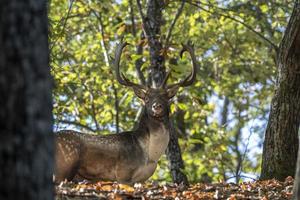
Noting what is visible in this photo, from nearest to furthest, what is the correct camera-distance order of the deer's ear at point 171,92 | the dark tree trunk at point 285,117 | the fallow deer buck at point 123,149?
the dark tree trunk at point 285,117, the fallow deer buck at point 123,149, the deer's ear at point 171,92

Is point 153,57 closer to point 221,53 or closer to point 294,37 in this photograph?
point 294,37

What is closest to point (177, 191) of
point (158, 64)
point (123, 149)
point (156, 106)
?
point (123, 149)

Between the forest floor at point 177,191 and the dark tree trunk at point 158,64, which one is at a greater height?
the dark tree trunk at point 158,64

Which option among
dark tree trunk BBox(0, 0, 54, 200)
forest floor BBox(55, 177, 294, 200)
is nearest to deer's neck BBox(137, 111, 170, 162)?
forest floor BBox(55, 177, 294, 200)

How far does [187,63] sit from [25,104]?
1868cm

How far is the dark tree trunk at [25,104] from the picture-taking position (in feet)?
15.3

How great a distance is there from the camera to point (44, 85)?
16.0 feet

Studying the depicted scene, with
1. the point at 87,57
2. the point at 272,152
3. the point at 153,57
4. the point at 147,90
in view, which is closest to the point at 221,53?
the point at 87,57

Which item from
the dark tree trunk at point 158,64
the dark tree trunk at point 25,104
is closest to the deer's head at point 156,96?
the dark tree trunk at point 158,64

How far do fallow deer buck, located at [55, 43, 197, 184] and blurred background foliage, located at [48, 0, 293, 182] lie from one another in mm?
5998

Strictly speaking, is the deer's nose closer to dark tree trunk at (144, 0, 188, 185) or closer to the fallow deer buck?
the fallow deer buck

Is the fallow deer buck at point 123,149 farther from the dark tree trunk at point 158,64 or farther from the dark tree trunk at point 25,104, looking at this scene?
the dark tree trunk at point 25,104

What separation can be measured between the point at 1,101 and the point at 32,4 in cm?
58

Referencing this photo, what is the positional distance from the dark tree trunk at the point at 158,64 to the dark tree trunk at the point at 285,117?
2965mm
